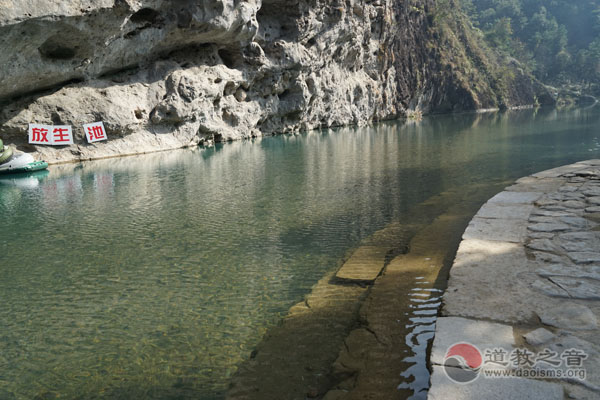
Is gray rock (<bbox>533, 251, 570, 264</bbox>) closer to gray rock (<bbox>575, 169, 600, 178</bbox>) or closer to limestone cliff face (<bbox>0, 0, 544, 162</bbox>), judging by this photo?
gray rock (<bbox>575, 169, 600, 178</bbox>)

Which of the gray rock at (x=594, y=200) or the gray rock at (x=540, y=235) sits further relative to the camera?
the gray rock at (x=594, y=200)

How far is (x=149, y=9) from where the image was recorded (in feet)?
63.3

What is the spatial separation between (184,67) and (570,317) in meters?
23.1

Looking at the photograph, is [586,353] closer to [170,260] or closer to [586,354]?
[586,354]

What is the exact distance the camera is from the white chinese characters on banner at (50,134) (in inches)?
690

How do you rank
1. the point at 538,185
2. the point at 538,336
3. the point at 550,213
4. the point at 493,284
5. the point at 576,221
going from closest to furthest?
the point at 538,336 < the point at 493,284 < the point at 576,221 < the point at 550,213 < the point at 538,185

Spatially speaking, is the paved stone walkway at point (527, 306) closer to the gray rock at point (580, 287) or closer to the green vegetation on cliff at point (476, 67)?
the gray rock at point (580, 287)

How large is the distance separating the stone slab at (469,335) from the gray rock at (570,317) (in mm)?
294

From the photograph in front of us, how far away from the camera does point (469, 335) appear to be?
107 inches

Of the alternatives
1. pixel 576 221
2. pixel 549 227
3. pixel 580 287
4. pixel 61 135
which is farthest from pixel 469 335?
pixel 61 135

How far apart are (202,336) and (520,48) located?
329 feet

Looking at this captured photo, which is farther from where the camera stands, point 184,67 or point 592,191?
point 184,67

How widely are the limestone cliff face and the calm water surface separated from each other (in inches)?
226

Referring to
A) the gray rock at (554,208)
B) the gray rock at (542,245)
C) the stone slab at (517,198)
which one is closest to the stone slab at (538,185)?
the stone slab at (517,198)
